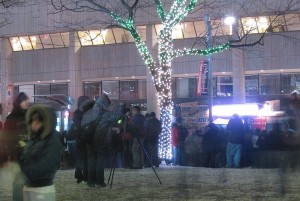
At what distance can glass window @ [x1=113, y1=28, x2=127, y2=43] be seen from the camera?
37.7 meters

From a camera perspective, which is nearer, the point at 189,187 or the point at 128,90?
the point at 189,187

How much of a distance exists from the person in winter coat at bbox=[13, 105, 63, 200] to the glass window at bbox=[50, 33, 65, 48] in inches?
1321

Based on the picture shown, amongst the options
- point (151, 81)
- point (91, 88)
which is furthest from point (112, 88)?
point (151, 81)

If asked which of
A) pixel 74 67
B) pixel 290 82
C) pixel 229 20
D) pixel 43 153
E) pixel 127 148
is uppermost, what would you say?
pixel 229 20

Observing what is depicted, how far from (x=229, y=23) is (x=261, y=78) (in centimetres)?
471

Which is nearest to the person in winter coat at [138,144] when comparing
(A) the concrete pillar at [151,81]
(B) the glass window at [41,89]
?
(A) the concrete pillar at [151,81]

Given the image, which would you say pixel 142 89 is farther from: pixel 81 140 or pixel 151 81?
pixel 81 140

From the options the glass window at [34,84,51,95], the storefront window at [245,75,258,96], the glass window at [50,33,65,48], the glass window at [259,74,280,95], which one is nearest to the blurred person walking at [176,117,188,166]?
the glass window at [259,74,280,95]

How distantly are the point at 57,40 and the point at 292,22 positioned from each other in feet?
49.2

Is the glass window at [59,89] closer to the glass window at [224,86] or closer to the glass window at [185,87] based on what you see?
the glass window at [185,87]

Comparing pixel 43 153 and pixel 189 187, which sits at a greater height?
pixel 43 153

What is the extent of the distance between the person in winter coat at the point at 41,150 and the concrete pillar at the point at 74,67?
31.9 meters

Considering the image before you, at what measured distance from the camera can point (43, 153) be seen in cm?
618

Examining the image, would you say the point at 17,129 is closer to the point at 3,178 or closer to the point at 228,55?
the point at 3,178
